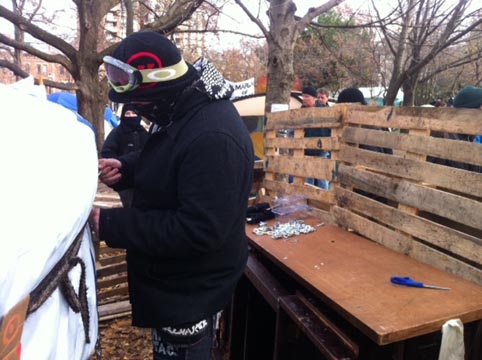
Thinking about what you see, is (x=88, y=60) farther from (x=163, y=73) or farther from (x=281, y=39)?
(x=163, y=73)

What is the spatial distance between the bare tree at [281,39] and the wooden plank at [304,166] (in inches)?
67.8

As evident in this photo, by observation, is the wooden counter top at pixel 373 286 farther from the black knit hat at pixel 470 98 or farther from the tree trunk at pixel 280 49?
the tree trunk at pixel 280 49

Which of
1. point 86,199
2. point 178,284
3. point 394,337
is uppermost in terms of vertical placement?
point 86,199

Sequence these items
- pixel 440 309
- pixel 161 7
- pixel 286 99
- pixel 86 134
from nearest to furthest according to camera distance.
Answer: pixel 86 134 → pixel 440 309 → pixel 286 99 → pixel 161 7

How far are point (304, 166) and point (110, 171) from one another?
Answer: 1679 mm

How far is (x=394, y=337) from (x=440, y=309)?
0.31 metres

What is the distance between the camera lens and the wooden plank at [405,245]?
6.59ft

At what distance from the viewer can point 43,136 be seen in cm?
109

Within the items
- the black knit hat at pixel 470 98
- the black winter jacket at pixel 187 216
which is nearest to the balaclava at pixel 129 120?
the black winter jacket at pixel 187 216

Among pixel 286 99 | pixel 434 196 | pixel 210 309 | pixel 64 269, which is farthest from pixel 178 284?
pixel 286 99

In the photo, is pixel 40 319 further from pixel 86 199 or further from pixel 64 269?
pixel 86 199

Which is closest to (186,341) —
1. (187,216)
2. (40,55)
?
(187,216)

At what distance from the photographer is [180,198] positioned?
1.51 metres

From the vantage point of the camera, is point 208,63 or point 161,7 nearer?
point 208,63
